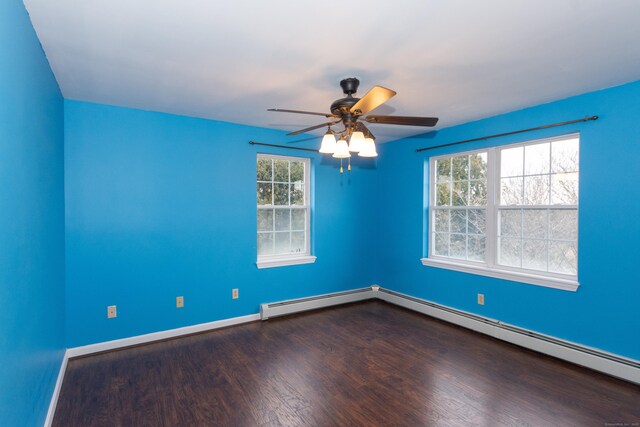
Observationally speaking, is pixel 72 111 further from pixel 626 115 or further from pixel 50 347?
pixel 626 115

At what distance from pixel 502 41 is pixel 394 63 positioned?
0.66m

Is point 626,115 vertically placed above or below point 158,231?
above

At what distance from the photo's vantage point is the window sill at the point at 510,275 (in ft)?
9.75

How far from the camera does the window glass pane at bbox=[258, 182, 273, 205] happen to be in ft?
13.4

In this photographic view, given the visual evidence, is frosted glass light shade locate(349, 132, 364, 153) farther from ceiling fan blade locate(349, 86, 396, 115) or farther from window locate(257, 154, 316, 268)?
window locate(257, 154, 316, 268)

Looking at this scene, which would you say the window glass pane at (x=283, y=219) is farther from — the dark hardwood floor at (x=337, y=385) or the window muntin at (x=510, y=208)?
the window muntin at (x=510, y=208)

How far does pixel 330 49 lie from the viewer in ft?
6.73

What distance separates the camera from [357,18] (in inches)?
68.2

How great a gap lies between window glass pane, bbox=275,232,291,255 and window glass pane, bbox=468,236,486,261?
229 cm

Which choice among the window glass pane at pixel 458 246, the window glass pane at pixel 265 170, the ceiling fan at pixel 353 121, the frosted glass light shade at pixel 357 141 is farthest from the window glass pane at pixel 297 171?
the frosted glass light shade at pixel 357 141

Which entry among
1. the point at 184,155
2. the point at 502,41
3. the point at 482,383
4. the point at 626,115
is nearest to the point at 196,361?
the point at 184,155

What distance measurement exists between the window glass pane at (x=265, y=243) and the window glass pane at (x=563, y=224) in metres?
3.10

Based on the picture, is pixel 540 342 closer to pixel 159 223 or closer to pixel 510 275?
pixel 510 275

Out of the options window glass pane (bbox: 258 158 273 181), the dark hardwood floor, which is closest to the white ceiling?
window glass pane (bbox: 258 158 273 181)
